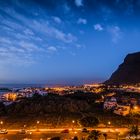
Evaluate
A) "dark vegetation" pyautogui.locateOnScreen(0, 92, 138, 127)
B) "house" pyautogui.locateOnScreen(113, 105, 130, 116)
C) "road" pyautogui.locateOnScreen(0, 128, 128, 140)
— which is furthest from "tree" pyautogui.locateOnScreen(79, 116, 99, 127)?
"house" pyautogui.locateOnScreen(113, 105, 130, 116)

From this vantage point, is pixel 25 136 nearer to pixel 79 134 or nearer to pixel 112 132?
pixel 79 134

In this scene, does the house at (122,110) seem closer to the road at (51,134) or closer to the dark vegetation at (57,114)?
the dark vegetation at (57,114)

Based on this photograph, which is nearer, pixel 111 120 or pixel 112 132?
pixel 112 132

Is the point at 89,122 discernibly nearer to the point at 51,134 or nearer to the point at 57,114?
the point at 51,134

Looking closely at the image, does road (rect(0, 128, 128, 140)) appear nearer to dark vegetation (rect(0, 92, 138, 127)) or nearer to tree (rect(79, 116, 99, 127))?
tree (rect(79, 116, 99, 127))

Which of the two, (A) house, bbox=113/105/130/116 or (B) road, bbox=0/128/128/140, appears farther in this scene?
(A) house, bbox=113/105/130/116

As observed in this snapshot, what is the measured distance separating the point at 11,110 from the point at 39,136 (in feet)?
117

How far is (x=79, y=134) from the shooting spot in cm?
4959

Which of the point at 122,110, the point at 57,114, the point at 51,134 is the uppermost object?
the point at 122,110

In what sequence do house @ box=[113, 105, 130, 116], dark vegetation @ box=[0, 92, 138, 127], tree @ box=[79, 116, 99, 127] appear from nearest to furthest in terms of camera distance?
tree @ box=[79, 116, 99, 127]
dark vegetation @ box=[0, 92, 138, 127]
house @ box=[113, 105, 130, 116]

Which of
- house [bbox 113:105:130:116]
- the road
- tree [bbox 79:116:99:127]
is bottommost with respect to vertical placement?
the road

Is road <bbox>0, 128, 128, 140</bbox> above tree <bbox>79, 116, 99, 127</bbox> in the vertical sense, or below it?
below

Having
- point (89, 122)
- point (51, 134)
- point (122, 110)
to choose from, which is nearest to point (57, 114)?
point (89, 122)

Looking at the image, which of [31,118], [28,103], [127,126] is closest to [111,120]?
[127,126]
